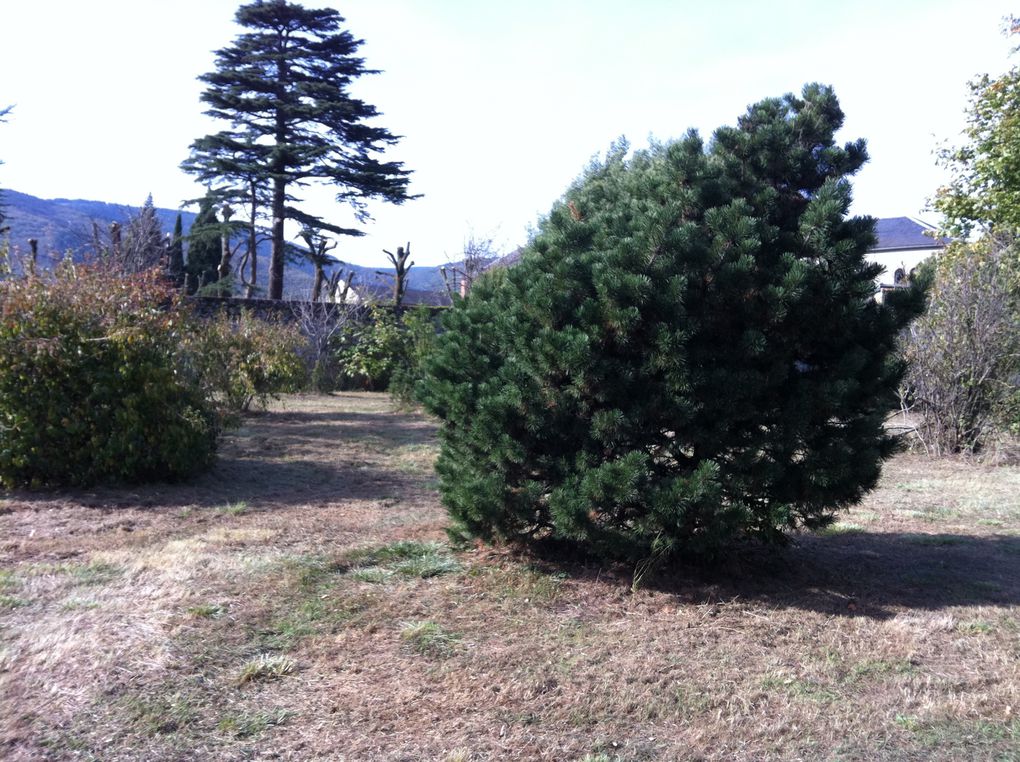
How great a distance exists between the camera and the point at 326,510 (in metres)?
7.16

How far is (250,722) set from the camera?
343 centimetres

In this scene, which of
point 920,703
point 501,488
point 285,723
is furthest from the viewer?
point 501,488

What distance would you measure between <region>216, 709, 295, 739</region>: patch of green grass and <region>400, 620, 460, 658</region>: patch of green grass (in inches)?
30.9

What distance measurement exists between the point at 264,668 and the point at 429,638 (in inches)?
31.4

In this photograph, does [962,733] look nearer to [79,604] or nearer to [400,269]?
[79,604]

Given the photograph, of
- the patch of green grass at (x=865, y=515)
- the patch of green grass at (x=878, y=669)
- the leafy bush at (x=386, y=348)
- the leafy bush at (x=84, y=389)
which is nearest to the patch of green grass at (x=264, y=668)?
the patch of green grass at (x=878, y=669)

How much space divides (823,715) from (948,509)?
5094 mm

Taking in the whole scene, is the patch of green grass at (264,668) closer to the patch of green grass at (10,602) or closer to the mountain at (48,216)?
the patch of green grass at (10,602)

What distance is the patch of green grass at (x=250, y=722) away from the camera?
11.0ft

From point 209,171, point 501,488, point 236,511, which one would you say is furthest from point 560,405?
point 209,171

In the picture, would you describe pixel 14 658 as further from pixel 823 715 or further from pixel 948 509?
pixel 948 509

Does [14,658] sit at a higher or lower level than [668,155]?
lower

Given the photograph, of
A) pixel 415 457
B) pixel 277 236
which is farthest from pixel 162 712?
pixel 277 236

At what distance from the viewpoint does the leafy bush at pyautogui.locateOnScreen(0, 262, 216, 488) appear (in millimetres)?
7281
